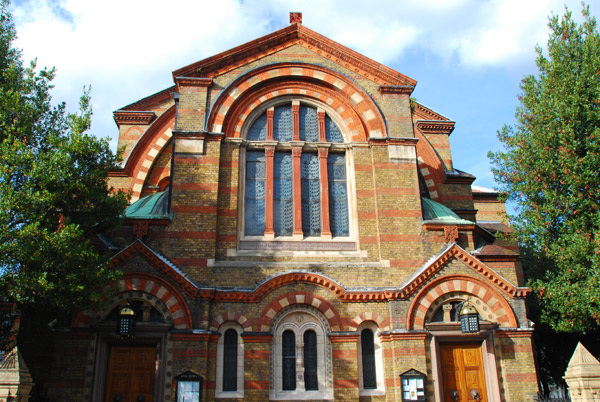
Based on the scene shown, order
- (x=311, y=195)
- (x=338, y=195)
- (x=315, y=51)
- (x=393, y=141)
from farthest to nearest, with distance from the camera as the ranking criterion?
(x=315, y=51) → (x=393, y=141) → (x=338, y=195) → (x=311, y=195)

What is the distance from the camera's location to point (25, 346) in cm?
1540

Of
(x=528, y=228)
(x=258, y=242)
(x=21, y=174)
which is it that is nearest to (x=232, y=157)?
(x=258, y=242)

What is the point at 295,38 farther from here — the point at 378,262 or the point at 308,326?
the point at 308,326

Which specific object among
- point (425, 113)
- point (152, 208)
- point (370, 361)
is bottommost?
point (370, 361)

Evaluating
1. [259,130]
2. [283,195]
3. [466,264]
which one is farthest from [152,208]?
[466,264]

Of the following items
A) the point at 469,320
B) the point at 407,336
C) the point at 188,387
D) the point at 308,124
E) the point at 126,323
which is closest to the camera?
the point at 126,323

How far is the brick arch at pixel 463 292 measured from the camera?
16.2m

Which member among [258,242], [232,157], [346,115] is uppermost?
[346,115]

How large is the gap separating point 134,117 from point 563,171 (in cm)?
1686

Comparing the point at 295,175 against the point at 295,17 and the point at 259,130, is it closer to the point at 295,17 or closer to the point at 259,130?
the point at 259,130

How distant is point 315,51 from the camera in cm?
1947

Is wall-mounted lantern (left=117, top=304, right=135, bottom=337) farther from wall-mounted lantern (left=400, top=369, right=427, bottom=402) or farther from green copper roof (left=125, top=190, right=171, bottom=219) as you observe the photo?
wall-mounted lantern (left=400, top=369, right=427, bottom=402)

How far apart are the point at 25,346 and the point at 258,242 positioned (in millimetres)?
7254

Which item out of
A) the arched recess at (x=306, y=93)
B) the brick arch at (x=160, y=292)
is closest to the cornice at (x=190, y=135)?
the arched recess at (x=306, y=93)
